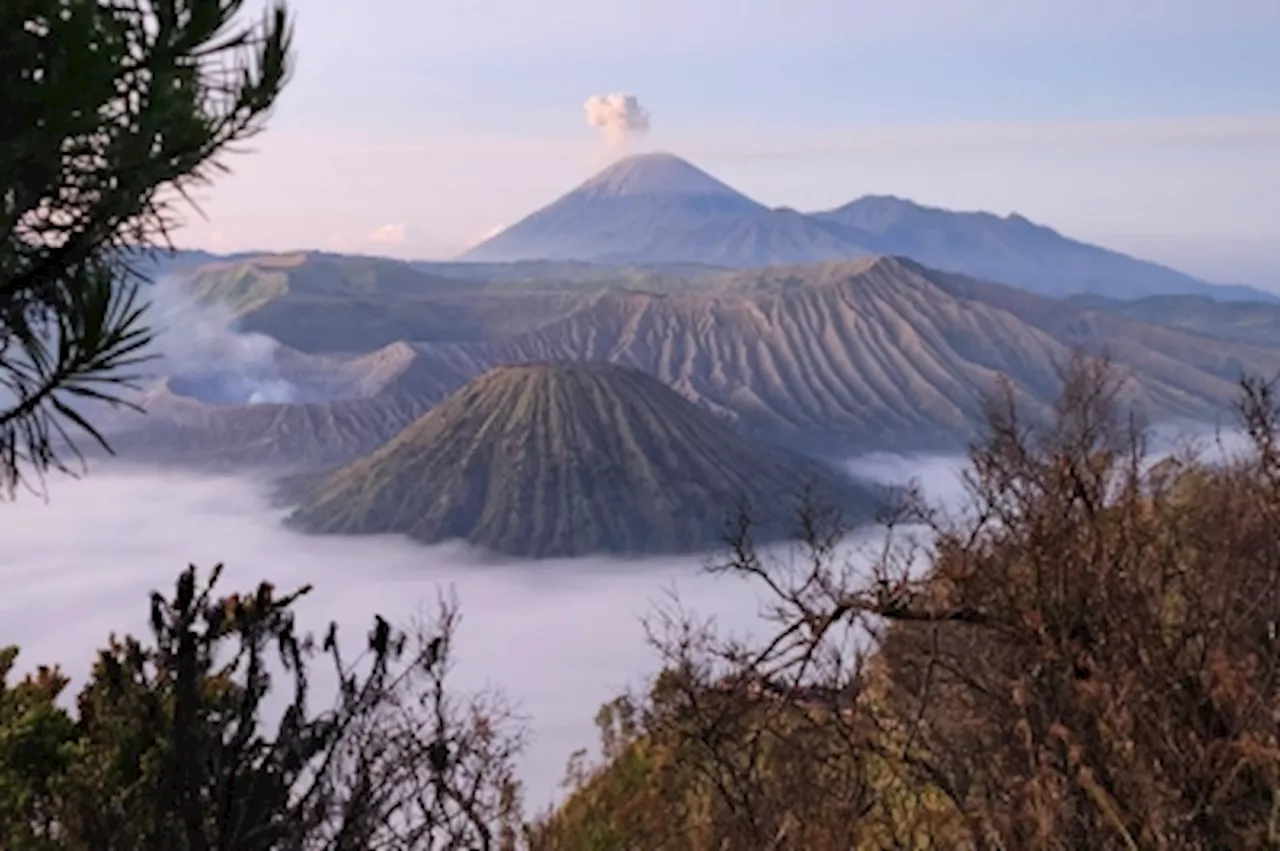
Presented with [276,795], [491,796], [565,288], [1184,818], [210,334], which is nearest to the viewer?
[1184,818]

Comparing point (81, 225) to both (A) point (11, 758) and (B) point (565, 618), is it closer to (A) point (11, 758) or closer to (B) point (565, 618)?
(A) point (11, 758)

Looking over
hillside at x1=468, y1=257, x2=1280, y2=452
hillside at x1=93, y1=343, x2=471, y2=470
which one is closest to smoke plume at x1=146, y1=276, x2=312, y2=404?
hillside at x1=93, y1=343, x2=471, y2=470

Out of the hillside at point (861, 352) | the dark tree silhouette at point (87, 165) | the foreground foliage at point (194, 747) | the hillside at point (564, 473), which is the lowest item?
the hillside at point (564, 473)

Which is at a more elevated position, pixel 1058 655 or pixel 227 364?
pixel 1058 655

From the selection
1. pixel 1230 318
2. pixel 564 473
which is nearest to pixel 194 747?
pixel 564 473

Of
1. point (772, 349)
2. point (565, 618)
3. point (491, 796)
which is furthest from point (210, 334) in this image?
point (491, 796)

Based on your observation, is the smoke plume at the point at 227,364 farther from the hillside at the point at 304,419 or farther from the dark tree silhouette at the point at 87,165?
the dark tree silhouette at the point at 87,165

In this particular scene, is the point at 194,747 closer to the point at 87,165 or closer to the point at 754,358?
the point at 87,165

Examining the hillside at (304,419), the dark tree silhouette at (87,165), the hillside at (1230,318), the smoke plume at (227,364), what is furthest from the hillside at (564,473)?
the hillside at (1230,318)
